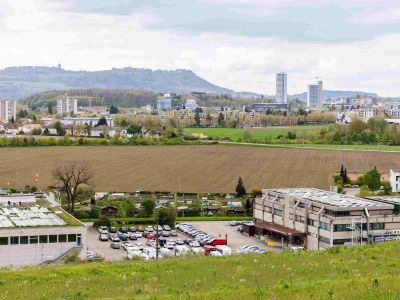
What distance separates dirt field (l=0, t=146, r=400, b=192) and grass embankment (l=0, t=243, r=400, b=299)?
24.5 m

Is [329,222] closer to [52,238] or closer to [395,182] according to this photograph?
[52,238]

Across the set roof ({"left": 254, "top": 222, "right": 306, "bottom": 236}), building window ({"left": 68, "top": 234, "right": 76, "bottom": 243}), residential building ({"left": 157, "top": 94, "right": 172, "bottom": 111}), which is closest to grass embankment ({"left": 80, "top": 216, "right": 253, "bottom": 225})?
roof ({"left": 254, "top": 222, "right": 306, "bottom": 236})

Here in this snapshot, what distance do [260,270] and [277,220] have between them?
1492cm

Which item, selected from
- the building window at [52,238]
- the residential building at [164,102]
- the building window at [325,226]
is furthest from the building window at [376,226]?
the residential building at [164,102]

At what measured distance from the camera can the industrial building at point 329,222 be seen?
21391 mm

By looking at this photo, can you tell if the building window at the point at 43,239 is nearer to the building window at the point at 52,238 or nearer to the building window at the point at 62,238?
the building window at the point at 52,238

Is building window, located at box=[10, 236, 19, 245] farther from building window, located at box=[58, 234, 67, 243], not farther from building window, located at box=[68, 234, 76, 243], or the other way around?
building window, located at box=[68, 234, 76, 243]

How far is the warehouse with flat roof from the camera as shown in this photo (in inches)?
701

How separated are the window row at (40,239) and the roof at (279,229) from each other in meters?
7.66

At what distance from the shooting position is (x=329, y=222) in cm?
2134

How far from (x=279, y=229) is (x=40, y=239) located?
8.97 m

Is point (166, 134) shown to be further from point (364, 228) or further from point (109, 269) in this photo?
point (109, 269)

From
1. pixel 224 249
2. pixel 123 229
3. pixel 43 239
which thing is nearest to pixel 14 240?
pixel 43 239

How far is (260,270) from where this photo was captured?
33.2 ft
